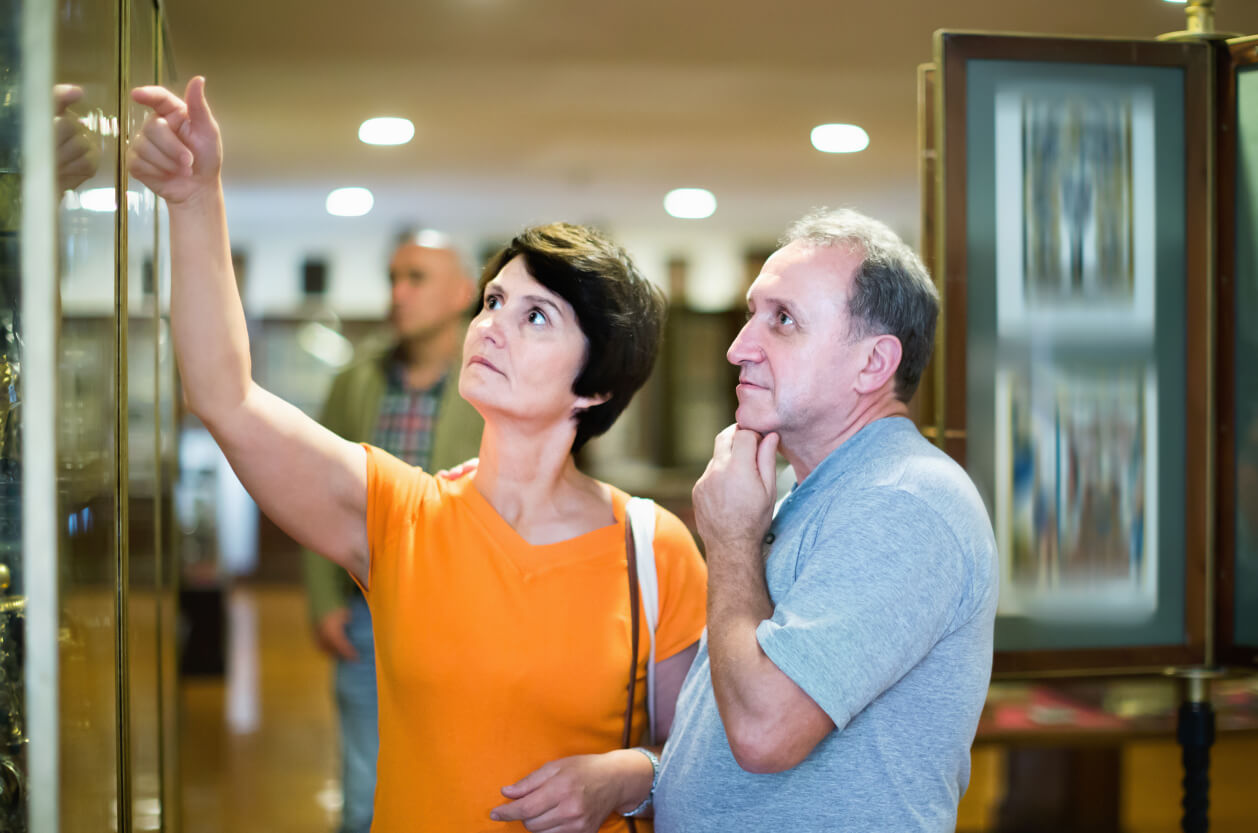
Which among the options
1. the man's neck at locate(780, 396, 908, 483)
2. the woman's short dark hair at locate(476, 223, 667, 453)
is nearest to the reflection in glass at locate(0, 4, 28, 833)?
the woman's short dark hair at locate(476, 223, 667, 453)

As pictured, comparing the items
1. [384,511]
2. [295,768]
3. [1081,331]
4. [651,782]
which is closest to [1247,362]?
[1081,331]

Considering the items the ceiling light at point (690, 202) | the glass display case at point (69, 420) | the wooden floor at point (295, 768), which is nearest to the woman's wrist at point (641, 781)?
the glass display case at point (69, 420)

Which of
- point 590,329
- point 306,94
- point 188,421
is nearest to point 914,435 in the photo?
point 590,329

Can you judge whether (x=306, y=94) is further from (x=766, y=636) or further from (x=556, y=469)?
(x=766, y=636)

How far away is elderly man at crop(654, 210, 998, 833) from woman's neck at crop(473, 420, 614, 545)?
253 mm

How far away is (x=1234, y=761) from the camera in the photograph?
475 cm

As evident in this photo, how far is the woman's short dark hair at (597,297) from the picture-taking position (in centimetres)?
153

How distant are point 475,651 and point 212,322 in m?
0.53

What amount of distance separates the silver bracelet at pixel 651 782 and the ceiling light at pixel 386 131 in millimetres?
4211

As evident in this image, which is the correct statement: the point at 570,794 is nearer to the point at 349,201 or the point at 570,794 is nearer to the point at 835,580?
the point at 835,580

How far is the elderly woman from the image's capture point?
1.35 metres

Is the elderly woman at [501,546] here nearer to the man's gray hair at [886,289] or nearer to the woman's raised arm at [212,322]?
the woman's raised arm at [212,322]

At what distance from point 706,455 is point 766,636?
783 cm

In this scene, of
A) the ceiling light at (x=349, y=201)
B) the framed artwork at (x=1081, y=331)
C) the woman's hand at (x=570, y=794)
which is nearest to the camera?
the woman's hand at (x=570, y=794)
